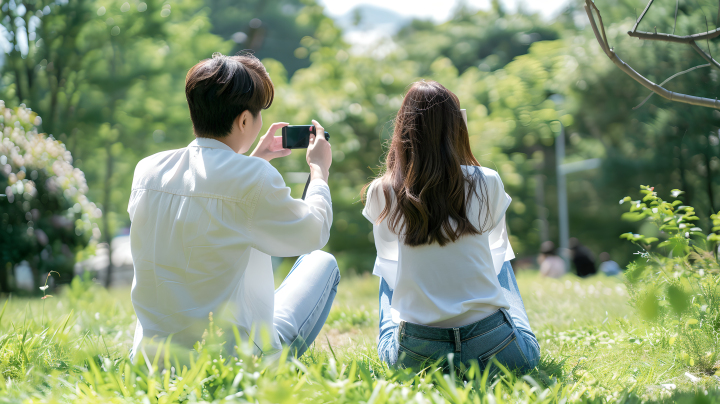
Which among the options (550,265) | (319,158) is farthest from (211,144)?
(550,265)

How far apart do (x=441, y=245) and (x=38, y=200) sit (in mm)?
5070

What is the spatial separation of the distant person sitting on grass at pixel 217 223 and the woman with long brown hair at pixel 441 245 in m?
0.40

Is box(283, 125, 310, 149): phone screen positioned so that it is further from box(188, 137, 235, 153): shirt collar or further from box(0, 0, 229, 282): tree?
box(0, 0, 229, 282): tree

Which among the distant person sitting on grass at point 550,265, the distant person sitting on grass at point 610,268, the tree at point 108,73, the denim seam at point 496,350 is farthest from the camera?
the distant person sitting on grass at point 550,265

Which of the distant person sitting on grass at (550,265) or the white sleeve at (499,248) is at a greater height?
the white sleeve at (499,248)

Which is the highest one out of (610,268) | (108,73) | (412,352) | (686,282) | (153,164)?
(108,73)

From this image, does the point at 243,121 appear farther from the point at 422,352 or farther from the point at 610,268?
the point at 610,268

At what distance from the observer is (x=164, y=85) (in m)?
10.6

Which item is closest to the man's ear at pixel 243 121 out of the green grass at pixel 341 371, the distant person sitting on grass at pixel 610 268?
the green grass at pixel 341 371

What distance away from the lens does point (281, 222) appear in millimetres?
1717

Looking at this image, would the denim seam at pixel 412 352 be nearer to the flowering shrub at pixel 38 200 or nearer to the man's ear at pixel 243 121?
the man's ear at pixel 243 121

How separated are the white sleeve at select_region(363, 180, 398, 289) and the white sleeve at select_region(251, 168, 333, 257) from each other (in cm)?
48

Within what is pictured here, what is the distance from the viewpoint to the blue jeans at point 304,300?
82.0 inches

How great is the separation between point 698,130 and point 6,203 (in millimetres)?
7200
